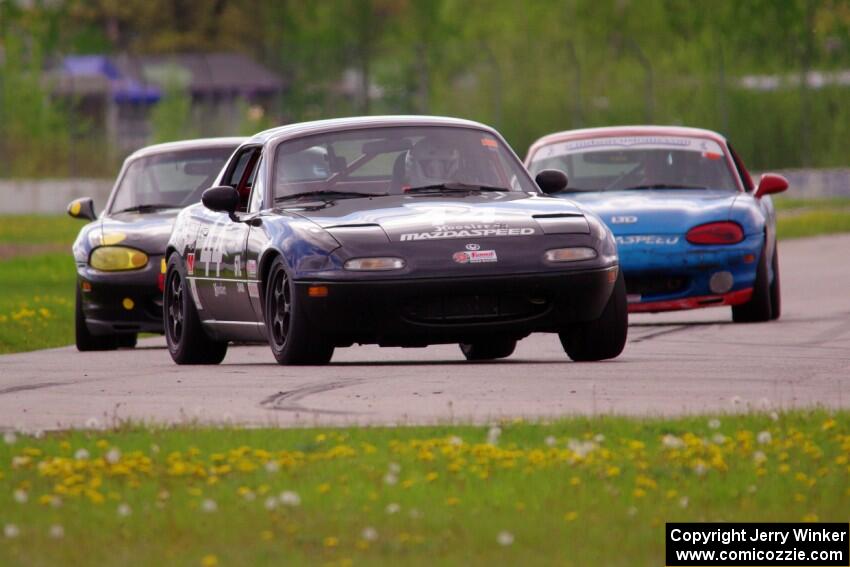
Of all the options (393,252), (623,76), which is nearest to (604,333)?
(393,252)

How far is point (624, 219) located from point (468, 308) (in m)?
4.70

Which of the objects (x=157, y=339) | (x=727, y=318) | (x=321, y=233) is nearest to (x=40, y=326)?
(x=157, y=339)

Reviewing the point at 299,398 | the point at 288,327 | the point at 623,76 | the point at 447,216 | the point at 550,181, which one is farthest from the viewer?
the point at 623,76

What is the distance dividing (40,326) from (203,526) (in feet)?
37.8

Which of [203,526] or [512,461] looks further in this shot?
[512,461]

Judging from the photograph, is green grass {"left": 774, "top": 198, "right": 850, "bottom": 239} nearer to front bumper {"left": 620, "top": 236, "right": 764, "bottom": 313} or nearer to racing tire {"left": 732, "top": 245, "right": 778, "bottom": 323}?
racing tire {"left": 732, "top": 245, "right": 778, "bottom": 323}

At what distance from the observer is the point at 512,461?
751cm

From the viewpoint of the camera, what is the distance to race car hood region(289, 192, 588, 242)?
11102 mm

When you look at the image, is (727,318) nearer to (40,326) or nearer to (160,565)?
(40,326)

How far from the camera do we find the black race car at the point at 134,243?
50.6 ft

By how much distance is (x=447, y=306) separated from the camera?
11133 millimetres

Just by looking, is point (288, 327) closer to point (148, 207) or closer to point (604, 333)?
point (604, 333)

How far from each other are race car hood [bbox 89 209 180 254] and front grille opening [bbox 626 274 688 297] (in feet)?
11.1

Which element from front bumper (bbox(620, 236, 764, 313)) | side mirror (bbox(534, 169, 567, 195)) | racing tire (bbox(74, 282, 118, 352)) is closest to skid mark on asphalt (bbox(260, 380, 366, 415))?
side mirror (bbox(534, 169, 567, 195))
